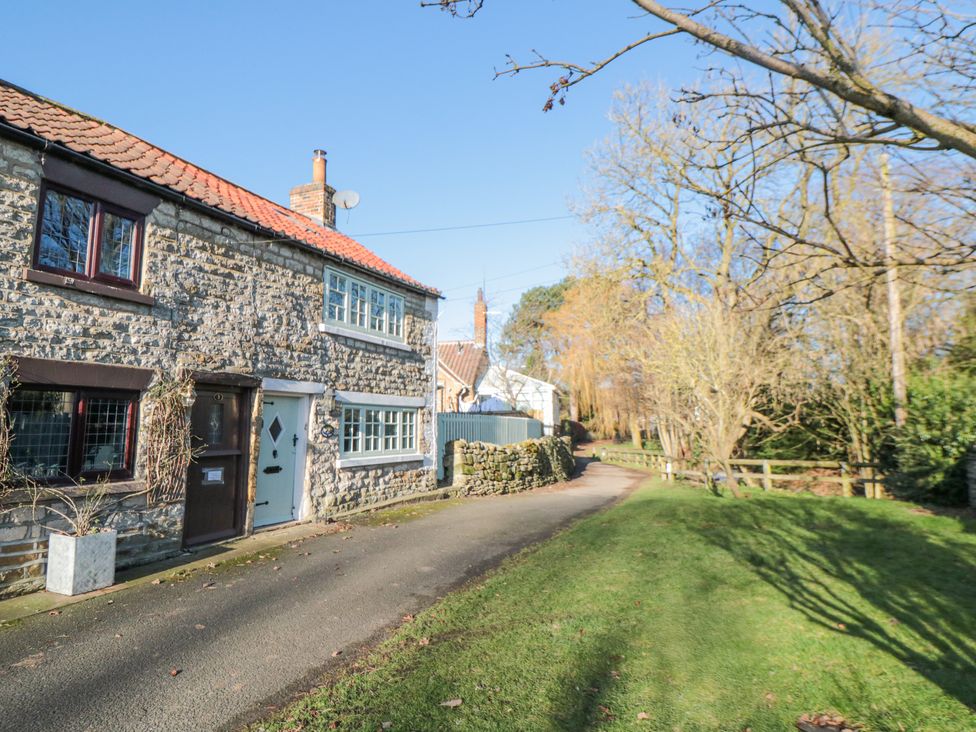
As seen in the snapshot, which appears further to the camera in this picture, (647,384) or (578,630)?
(647,384)

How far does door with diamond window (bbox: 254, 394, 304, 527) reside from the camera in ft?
32.2

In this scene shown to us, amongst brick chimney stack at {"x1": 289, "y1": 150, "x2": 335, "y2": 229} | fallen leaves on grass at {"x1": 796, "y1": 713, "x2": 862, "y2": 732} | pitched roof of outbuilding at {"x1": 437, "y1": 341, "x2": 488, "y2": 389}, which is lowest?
fallen leaves on grass at {"x1": 796, "y1": 713, "x2": 862, "y2": 732}

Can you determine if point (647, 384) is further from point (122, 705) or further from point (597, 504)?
point (122, 705)

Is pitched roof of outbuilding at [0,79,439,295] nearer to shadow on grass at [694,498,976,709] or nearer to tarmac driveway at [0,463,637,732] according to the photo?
tarmac driveway at [0,463,637,732]

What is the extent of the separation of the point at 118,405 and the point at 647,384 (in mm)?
18312

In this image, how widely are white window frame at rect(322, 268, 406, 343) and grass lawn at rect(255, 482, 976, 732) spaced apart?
6.33 m

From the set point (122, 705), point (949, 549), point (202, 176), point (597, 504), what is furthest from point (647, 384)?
point (122, 705)

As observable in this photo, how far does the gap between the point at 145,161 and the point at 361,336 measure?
5.02m

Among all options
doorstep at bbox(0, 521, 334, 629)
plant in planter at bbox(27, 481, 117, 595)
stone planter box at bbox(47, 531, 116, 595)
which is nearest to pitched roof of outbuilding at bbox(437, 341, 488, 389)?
doorstep at bbox(0, 521, 334, 629)

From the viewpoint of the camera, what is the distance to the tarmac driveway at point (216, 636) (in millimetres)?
3928

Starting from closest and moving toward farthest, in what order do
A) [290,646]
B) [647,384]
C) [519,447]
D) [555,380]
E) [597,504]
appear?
[290,646] → [597,504] → [519,447] → [647,384] → [555,380]

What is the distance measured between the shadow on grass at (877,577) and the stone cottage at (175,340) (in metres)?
7.59

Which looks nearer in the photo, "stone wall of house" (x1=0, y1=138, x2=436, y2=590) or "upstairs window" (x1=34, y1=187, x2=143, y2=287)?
"stone wall of house" (x1=0, y1=138, x2=436, y2=590)

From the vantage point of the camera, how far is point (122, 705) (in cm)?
396
